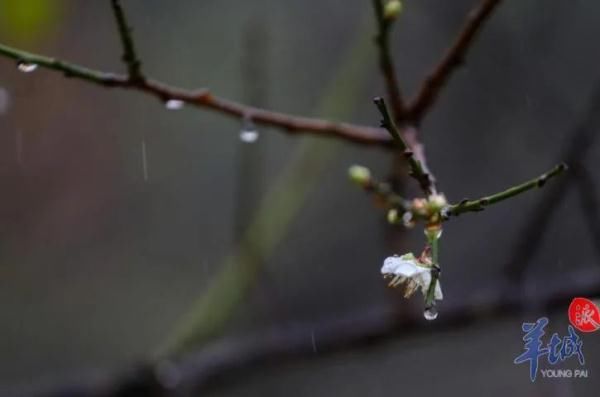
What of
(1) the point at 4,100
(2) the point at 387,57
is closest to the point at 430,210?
(2) the point at 387,57

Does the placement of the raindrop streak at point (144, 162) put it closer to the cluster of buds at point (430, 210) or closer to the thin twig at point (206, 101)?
the thin twig at point (206, 101)

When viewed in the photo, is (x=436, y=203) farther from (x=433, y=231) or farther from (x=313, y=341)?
(x=313, y=341)

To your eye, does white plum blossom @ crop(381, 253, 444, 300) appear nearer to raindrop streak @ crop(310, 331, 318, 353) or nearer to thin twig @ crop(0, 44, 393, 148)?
thin twig @ crop(0, 44, 393, 148)

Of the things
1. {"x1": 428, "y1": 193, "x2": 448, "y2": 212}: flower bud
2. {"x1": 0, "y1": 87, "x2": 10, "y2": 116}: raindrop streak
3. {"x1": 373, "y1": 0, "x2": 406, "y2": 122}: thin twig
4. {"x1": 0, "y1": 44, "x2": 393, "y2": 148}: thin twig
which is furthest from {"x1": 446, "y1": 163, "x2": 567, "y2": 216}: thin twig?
{"x1": 0, "y1": 87, "x2": 10, "y2": 116}: raindrop streak

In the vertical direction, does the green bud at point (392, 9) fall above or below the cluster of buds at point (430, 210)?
above

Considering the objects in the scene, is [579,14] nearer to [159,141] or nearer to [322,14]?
[322,14]

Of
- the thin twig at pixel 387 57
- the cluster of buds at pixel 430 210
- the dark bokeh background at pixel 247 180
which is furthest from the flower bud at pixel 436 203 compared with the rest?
the dark bokeh background at pixel 247 180
